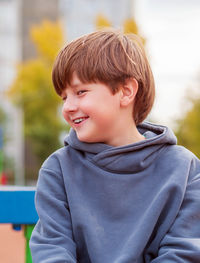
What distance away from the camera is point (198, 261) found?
1.21m

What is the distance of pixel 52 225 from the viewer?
1232mm

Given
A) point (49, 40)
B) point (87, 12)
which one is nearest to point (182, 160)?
point (49, 40)

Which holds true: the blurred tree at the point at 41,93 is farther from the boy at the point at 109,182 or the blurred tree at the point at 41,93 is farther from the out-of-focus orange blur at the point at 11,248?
the boy at the point at 109,182

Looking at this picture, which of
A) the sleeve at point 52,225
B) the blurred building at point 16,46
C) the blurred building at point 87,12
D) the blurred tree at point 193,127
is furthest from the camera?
the blurred building at point 87,12

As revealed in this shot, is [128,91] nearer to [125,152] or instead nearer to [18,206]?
[125,152]

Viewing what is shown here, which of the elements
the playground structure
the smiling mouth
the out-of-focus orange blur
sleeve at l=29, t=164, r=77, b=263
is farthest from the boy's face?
the out-of-focus orange blur

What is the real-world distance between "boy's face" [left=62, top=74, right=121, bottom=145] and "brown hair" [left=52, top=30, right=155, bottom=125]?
2 cm

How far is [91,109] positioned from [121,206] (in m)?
0.26

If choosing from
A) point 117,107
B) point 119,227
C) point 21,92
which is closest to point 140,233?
point 119,227

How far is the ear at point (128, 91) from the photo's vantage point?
1289 millimetres

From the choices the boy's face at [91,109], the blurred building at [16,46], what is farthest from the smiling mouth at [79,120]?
the blurred building at [16,46]

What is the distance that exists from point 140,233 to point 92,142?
0.27 m

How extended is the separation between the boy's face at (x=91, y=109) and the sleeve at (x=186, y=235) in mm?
272

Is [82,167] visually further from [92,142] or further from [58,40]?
[58,40]
